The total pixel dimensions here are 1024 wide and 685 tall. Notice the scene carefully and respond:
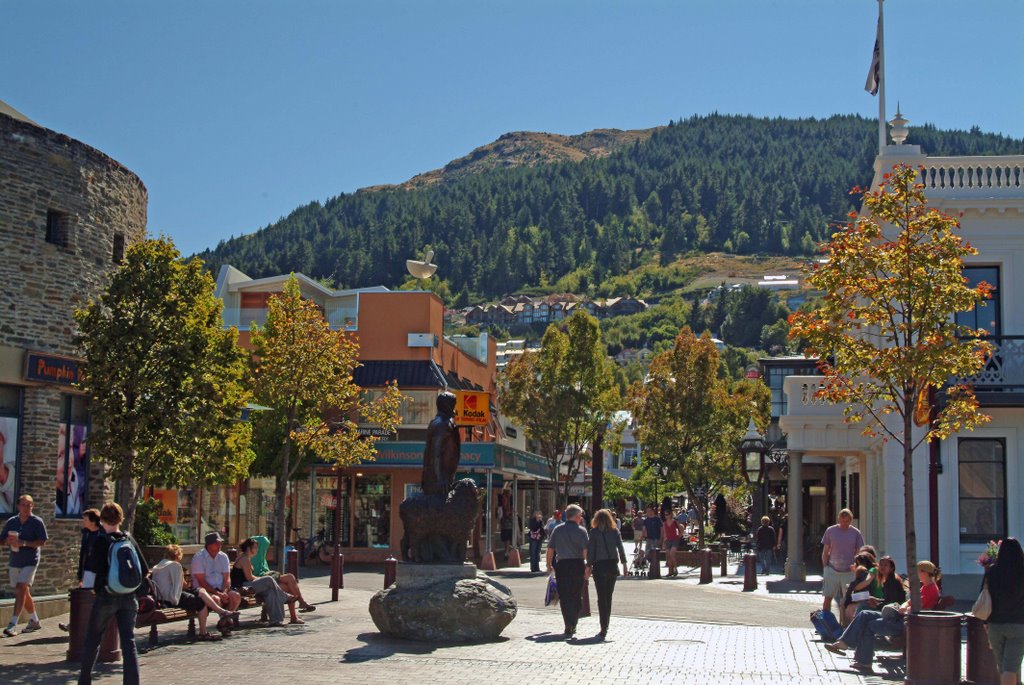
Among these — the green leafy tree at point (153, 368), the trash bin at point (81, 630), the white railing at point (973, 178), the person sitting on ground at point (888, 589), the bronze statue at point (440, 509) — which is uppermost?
the white railing at point (973, 178)

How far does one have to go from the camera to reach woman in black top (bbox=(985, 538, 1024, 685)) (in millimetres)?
10547

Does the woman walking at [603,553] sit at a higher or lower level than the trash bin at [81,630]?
higher

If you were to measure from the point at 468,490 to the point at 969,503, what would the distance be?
37.5 feet

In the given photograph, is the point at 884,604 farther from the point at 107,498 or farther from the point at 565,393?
the point at 565,393

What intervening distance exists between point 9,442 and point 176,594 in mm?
5335

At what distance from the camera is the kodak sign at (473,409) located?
35750 millimetres

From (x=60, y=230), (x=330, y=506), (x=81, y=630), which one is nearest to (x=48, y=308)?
(x=60, y=230)

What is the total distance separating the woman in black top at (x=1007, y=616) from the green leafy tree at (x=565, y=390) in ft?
109

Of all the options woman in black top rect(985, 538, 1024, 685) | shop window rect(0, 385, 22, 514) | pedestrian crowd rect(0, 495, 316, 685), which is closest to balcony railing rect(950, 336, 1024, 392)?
woman in black top rect(985, 538, 1024, 685)

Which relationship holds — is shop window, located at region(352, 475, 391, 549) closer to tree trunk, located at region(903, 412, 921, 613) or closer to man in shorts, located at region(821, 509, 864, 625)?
man in shorts, located at region(821, 509, 864, 625)

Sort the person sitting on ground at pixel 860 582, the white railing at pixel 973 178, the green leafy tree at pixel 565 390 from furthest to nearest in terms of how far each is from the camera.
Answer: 1. the green leafy tree at pixel 565 390
2. the white railing at pixel 973 178
3. the person sitting on ground at pixel 860 582

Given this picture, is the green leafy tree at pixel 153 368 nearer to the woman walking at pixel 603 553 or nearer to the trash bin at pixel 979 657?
the woman walking at pixel 603 553

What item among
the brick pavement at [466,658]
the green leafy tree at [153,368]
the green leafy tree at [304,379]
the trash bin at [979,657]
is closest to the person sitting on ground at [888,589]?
the brick pavement at [466,658]

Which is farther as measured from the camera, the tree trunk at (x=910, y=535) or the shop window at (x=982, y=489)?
the shop window at (x=982, y=489)
